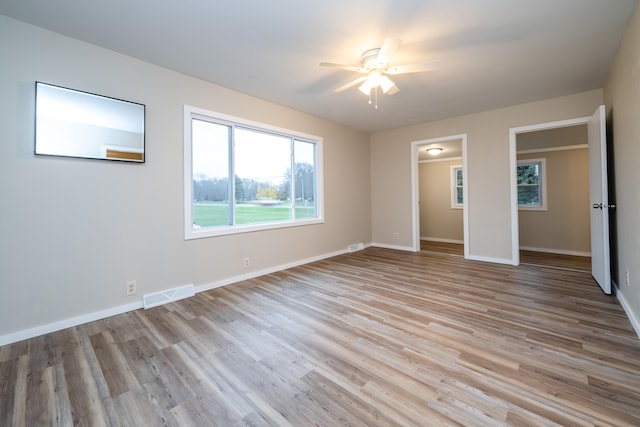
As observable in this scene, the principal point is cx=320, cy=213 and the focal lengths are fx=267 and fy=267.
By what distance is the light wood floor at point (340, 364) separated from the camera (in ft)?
4.56

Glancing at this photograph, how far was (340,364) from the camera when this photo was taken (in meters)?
1.79

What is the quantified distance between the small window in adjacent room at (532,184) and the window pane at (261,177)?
515 centimetres

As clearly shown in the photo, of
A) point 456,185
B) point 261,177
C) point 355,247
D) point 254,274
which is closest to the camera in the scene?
point 254,274

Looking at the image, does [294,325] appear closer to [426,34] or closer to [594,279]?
[426,34]

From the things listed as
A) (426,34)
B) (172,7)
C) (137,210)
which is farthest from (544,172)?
(137,210)

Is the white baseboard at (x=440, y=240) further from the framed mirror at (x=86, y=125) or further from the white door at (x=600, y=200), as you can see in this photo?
the framed mirror at (x=86, y=125)

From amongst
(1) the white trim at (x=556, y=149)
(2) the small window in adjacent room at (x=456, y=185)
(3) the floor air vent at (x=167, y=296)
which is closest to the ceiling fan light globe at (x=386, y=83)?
(3) the floor air vent at (x=167, y=296)

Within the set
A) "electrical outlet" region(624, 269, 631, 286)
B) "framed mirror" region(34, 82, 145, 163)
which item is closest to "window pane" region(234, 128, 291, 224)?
"framed mirror" region(34, 82, 145, 163)

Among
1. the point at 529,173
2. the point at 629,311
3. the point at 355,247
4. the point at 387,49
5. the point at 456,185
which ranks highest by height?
the point at 387,49

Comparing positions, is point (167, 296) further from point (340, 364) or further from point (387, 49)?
point (387, 49)

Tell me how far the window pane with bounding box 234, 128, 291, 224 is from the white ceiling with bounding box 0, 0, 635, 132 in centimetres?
80

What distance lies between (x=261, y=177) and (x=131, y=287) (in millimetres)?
2164

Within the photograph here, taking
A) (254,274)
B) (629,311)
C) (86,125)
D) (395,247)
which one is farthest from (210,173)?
(629,311)

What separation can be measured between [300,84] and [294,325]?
9.37 feet
